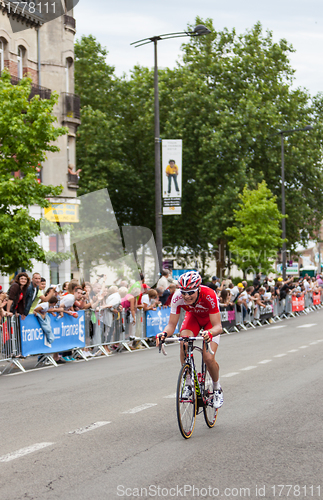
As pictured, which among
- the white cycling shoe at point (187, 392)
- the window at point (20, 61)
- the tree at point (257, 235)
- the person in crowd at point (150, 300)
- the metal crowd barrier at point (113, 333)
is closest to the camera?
the white cycling shoe at point (187, 392)

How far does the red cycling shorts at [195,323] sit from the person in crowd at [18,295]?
7339 millimetres

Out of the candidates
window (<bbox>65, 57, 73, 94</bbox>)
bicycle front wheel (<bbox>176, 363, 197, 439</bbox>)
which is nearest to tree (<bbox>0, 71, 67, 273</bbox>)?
bicycle front wheel (<bbox>176, 363, 197, 439</bbox>)

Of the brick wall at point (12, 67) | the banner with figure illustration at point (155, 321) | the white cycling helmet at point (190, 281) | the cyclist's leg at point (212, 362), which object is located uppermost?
the brick wall at point (12, 67)

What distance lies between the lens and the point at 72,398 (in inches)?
417

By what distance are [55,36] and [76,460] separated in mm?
32010

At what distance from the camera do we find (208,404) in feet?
26.1

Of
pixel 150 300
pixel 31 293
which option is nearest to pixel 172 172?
pixel 150 300

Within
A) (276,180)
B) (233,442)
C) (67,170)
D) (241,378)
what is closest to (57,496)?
(233,442)

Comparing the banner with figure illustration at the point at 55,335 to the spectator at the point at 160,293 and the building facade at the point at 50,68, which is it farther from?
the building facade at the point at 50,68

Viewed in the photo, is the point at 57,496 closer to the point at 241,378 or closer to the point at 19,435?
the point at 19,435

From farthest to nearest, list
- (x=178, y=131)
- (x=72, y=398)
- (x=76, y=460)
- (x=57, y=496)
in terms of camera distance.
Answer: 1. (x=178, y=131)
2. (x=72, y=398)
3. (x=76, y=460)
4. (x=57, y=496)

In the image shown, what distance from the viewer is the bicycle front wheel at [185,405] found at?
734 cm

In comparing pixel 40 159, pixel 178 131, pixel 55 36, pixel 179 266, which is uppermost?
pixel 55 36

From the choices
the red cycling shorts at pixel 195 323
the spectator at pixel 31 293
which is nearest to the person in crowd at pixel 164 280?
the spectator at pixel 31 293
